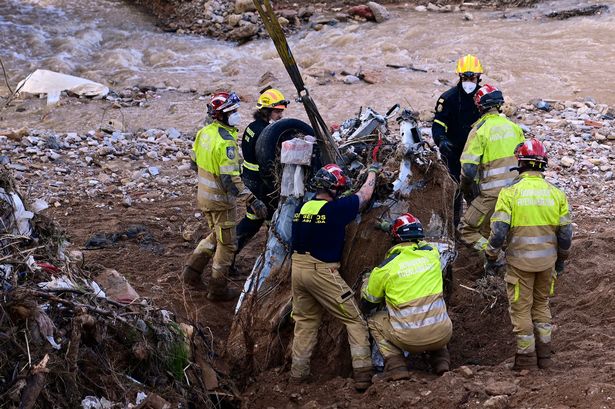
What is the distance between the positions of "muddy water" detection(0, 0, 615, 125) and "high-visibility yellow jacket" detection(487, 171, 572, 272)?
846cm

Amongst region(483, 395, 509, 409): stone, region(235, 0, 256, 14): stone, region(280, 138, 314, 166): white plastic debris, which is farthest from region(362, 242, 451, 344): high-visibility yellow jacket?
region(235, 0, 256, 14): stone

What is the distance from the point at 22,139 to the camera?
454 inches

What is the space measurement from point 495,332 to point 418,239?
53.2 inches

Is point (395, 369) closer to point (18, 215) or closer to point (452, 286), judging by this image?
point (452, 286)

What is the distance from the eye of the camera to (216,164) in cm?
738

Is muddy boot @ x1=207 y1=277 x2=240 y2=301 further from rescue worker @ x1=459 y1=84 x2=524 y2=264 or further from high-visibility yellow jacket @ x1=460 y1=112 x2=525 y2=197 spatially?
high-visibility yellow jacket @ x1=460 y1=112 x2=525 y2=197

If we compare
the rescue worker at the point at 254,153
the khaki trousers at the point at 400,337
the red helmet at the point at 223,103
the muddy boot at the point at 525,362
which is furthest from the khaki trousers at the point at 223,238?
the muddy boot at the point at 525,362

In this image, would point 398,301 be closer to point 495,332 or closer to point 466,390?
point 466,390

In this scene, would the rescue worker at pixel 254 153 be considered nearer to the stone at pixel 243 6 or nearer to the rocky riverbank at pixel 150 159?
the rocky riverbank at pixel 150 159

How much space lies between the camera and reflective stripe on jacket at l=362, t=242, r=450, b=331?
5875 millimetres

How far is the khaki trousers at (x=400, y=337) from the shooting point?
591 cm

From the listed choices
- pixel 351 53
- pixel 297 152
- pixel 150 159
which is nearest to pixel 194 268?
pixel 297 152

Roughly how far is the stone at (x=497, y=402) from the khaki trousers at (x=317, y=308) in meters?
1.24

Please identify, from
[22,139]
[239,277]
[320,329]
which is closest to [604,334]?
[320,329]
